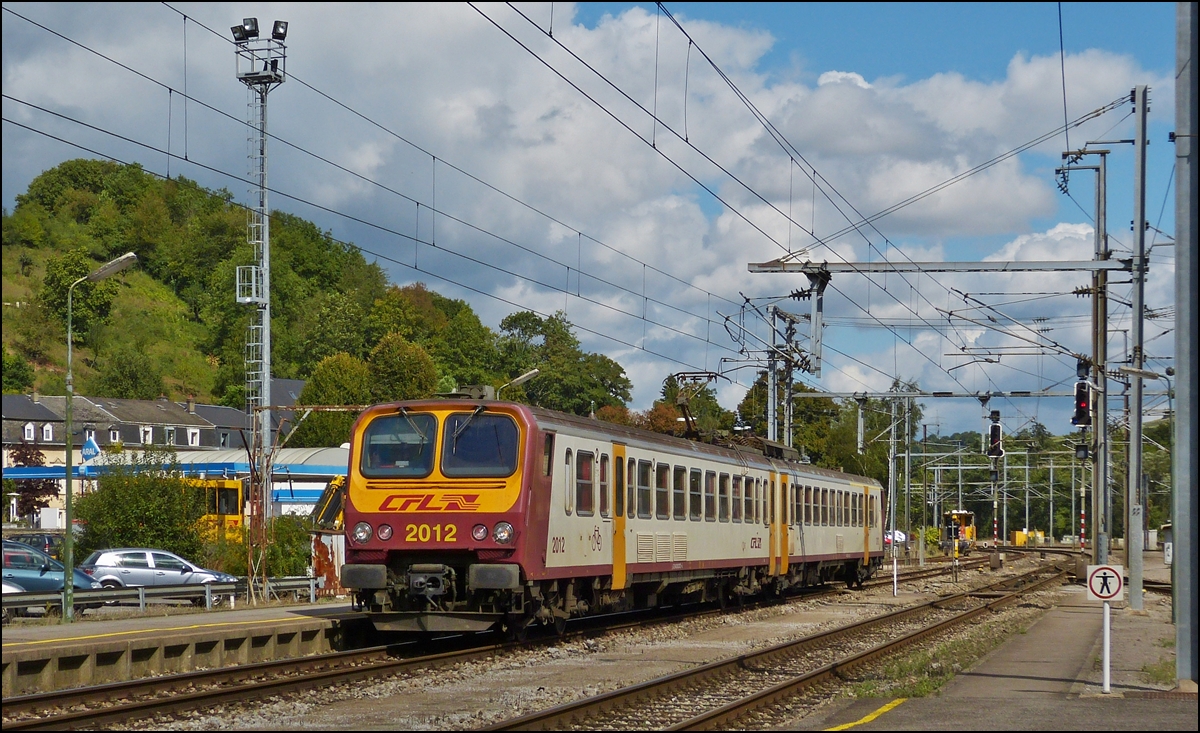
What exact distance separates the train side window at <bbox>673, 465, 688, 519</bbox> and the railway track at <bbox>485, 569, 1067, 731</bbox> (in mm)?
3136

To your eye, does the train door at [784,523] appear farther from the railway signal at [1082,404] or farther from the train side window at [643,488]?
the train side window at [643,488]

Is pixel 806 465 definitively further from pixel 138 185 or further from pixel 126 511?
pixel 138 185

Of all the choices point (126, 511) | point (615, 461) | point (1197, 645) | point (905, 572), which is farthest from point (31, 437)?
point (1197, 645)

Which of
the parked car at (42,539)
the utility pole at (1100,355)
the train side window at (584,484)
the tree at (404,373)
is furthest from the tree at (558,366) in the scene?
the train side window at (584,484)

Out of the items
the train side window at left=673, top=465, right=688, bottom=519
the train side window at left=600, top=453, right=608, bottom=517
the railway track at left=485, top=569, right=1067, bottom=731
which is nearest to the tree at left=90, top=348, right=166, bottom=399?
the train side window at left=673, top=465, right=688, bottom=519

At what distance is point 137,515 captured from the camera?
37.2 metres

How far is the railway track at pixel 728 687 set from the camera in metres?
11.2

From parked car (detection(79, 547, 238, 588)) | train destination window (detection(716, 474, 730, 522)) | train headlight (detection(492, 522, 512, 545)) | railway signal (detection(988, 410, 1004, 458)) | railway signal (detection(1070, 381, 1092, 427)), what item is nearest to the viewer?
train headlight (detection(492, 522, 512, 545))

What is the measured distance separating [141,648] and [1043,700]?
911 cm

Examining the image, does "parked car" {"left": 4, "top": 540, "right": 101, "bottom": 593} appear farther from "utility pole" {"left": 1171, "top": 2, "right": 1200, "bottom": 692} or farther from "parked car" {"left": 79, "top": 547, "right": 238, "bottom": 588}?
"utility pole" {"left": 1171, "top": 2, "right": 1200, "bottom": 692}

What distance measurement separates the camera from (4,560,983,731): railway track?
1113 centimetres

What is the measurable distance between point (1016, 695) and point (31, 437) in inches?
3319

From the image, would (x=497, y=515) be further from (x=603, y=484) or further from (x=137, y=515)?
(x=137, y=515)

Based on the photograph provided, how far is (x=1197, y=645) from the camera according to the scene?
719 centimetres
